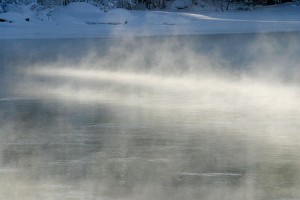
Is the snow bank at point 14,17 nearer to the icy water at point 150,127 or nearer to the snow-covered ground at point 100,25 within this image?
the snow-covered ground at point 100,25

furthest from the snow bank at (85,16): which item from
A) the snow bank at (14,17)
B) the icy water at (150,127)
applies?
the icy water at (150,127)

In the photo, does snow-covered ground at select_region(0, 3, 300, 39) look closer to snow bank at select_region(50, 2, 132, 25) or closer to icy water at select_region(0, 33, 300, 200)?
snow bank at select_region(50, 2, 132, 25)

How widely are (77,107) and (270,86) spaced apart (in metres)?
3.12

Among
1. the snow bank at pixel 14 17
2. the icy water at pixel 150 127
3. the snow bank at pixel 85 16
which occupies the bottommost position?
the snow bank at pixel 85 16

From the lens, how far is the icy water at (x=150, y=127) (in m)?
6.50

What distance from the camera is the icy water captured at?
6504mm

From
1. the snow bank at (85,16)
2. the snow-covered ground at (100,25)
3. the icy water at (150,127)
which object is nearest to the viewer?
the icy water at (150,127)

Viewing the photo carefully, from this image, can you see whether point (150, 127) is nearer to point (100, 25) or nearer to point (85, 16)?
point (100, 25)

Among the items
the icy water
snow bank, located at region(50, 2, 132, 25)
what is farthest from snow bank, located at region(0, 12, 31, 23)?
the icy water

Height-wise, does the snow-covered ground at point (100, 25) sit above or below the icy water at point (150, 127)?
below

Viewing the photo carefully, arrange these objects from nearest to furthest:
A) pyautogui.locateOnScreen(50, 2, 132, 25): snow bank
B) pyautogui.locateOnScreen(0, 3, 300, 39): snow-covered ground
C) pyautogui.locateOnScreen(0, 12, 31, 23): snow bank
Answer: pyautogui.locateOnScreen(0, 3, 300, 39): snow-covered ground
pyautogui.locateOnScreen(0, 12, 31, 23): snow bank
pyautogui.locateOnScreen(50, 2, 132, 25): snow bank

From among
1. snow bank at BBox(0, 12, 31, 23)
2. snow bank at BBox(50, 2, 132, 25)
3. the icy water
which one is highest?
the icy water

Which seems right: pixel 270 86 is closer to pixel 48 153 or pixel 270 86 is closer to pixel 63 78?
pixel 63 78

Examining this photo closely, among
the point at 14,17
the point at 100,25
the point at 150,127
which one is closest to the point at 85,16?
the point at 100,25
